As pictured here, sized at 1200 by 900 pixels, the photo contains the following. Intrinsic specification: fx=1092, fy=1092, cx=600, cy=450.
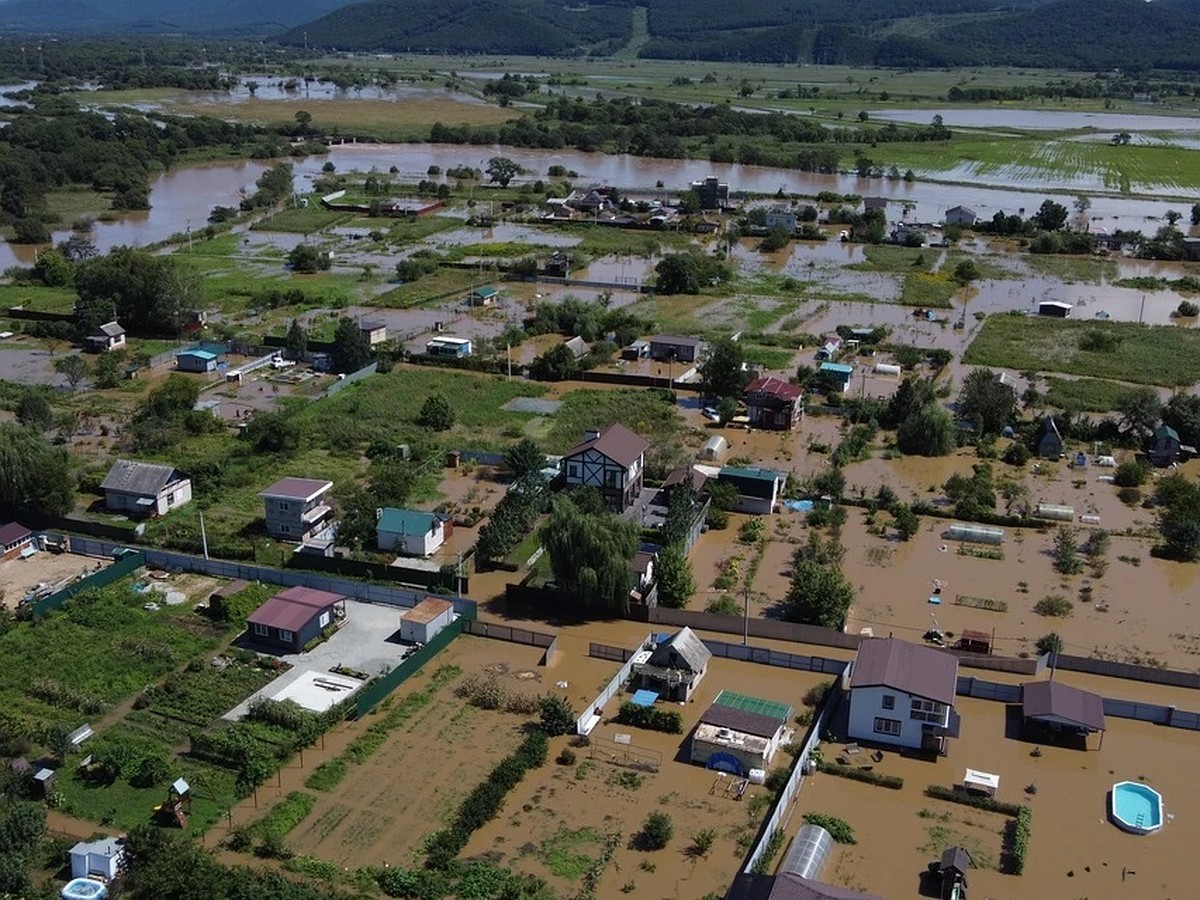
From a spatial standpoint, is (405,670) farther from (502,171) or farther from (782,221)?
(502,171)

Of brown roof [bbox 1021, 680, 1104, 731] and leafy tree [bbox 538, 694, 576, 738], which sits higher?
brown roof [bbox 1021, 680, 1104, 731]

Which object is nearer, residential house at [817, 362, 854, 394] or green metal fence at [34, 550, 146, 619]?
green metal fence at [34, 550, 146, 619]

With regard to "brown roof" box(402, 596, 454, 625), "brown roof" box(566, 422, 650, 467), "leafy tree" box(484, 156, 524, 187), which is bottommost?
"brown roof" box(402, 596, 454, 625)

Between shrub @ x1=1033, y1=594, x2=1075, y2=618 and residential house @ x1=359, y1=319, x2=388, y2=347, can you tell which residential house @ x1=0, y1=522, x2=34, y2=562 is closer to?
residential house @ x1=359, y1=319, x2=388, y2=347

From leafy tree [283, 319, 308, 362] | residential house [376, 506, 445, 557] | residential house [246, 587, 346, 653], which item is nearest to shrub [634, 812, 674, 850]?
residential house [246, 587, 346, 653]

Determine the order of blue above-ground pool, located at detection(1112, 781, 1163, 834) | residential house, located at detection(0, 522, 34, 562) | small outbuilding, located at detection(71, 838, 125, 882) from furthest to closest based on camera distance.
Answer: residential house, located at detection(0, 522, 34, 562) < blue above-ground pool, located at detection(1112, 781, 1163, 834) < small outbuilding, located at detection(71, 838, 125, 882)

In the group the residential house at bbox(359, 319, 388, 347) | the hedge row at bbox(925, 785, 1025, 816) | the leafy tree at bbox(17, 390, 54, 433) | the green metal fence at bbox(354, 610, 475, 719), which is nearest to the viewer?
the hedge row at bbox(925, 785, 1025, 816)
